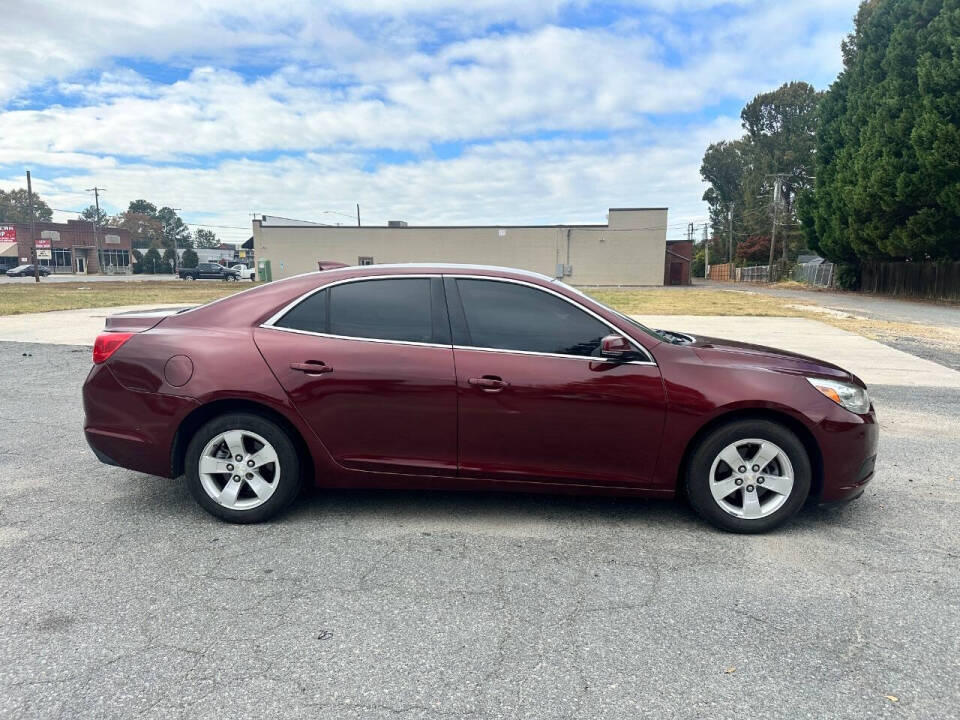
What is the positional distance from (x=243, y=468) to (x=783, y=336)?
41.8 ft

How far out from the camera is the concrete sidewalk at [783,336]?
9297mm

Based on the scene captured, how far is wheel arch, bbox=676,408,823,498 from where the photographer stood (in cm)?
358

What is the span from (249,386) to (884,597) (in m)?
3.44

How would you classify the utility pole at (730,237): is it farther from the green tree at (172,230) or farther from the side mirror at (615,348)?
the green tree at (172,230)

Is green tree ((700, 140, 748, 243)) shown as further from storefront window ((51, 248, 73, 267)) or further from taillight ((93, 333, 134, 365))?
taillight ((93, 333, 134, 365))

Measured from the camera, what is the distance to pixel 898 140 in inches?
1064

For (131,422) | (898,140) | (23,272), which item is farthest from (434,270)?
(23,272)

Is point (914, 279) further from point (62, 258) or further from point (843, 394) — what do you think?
point (62, 258)

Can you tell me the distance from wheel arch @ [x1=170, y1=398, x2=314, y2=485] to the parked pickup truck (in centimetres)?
5942

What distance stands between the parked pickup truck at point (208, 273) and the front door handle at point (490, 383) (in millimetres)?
60218

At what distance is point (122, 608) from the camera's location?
283cm

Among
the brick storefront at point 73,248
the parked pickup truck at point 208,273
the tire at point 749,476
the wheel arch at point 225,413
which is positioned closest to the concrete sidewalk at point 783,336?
the tire at point 749,476

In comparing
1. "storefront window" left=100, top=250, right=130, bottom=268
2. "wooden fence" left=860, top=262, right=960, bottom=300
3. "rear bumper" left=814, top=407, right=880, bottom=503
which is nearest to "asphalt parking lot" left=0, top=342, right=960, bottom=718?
"rear bumper" left=814, top=407, right=880, bottom=503

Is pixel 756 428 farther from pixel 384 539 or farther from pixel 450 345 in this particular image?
pixel 384 539
